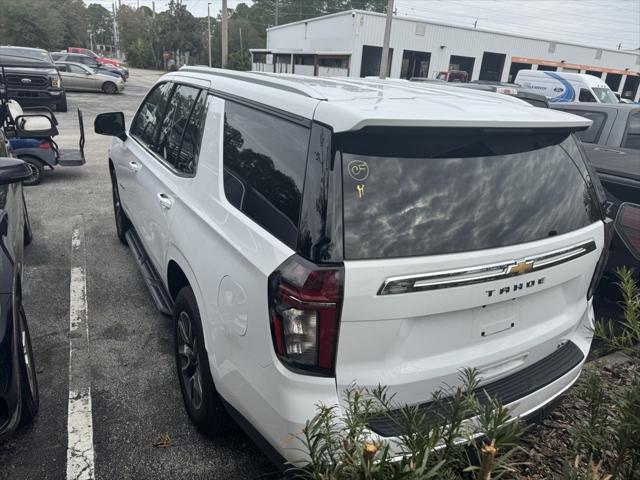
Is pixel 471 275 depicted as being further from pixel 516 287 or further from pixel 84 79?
pixel 84 79

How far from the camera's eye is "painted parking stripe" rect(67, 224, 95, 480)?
2492 mm

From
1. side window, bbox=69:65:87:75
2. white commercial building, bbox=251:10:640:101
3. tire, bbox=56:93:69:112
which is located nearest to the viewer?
tire, bbox=56:93:69:112

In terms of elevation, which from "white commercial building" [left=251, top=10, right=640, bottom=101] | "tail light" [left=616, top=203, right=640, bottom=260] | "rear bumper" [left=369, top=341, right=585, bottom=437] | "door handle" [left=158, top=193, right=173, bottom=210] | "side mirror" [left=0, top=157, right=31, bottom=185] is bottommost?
"rear bumper" [left=369, top=341, right=585, bottom=437]

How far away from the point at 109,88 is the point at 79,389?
2437cm

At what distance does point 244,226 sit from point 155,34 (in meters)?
73.4

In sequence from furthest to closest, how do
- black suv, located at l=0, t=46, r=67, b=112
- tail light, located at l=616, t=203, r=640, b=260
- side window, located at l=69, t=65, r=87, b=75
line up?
side window, located at l=69, t=65, r=87, b=75
black suv, located at l=0, t=46, r=67, b=112
tail light, located at l=616, t=203, r=640, b=260

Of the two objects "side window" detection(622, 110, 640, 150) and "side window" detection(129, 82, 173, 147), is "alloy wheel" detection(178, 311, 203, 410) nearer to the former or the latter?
"side window" detection(129, 82, 173, 147)

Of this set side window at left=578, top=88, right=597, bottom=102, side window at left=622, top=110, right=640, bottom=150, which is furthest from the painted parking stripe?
side window at left=578, top=88, right=597, bottom=102

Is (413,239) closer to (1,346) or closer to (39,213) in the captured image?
(1,346)

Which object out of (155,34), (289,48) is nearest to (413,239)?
(289,48)

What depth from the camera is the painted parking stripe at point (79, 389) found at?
8.18 ft

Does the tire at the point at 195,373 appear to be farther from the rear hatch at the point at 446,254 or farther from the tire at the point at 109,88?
the tire at the point at 109,88

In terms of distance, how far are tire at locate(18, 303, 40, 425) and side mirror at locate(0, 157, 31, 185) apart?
0.83 metres

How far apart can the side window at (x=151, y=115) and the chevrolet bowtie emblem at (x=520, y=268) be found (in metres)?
2.92
